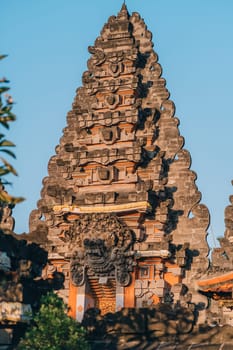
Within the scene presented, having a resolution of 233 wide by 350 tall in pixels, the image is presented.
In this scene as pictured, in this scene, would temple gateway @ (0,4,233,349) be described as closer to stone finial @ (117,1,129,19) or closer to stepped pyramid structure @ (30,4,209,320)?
stepped pyramid structure @ (30,4,209,320)

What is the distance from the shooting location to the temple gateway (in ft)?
111

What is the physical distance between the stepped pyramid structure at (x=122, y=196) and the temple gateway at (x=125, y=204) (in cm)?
4

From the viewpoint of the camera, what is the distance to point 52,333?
2303 centimetres

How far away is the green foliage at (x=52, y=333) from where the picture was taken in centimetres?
2275

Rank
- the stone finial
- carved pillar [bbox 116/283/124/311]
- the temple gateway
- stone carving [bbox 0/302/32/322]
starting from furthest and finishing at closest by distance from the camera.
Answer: the stone finial → the temple gateway → carved pillar [bbox 116/283/124/311] → stone carving [bbox 0/302/32/322]

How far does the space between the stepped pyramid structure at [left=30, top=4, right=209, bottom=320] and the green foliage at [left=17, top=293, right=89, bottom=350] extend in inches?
403

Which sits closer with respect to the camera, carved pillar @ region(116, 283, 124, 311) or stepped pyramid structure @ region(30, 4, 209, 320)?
carved pillar @ region(116, 283, 124, 311)

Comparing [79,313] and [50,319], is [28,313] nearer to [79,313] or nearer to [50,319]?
[50,319]

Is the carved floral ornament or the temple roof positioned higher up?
the temple roof

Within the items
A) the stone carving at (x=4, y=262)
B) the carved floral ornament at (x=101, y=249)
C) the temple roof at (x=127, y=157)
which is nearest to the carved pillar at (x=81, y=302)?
the carved floral ornament at (x=101, y=249)

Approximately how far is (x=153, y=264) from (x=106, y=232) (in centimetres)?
229

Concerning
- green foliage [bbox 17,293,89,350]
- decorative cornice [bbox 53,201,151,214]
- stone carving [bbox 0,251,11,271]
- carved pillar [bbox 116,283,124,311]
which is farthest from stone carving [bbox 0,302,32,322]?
decorative cornice [bbox 53,201,151,214]

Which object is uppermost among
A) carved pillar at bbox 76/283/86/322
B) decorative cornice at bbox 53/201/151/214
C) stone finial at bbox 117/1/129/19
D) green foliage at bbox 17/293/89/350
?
stone finial at bbox 117/1/129/19

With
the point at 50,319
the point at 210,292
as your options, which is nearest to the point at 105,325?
the point at 50,319
